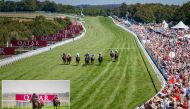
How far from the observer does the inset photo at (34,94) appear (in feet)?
62.0

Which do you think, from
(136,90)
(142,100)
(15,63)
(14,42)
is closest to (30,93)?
(142,100)

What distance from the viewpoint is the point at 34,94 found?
1906 centimetres

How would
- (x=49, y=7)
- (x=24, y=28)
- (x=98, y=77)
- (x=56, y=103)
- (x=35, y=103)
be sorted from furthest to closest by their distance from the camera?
(x=49, y=7) → (x=24, y=28) → (x=98, y=77) → (x=56, y=103) → (x=35, y=103)

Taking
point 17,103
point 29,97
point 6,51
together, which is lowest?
point 6,51

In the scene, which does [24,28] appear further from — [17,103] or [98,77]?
[17,103]

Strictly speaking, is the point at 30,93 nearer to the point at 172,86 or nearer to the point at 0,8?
the point at 172,86

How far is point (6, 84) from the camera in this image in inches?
755

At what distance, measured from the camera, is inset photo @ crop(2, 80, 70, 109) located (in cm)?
1891

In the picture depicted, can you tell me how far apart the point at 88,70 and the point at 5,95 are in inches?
856

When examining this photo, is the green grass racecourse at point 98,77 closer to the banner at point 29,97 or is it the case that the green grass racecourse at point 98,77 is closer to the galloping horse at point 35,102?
the banner at point 29,97

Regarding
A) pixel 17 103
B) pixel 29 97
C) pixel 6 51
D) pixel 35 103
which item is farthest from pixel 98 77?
pixel 35 103

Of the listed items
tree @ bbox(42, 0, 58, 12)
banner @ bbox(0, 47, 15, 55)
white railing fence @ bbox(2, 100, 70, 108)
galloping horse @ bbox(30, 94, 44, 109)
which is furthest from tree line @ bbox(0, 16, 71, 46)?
tree @ bbox(42, 0, 58, 12)

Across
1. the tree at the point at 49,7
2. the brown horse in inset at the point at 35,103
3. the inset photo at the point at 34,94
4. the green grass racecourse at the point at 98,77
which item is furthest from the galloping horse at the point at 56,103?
the tree at the point at 49,7

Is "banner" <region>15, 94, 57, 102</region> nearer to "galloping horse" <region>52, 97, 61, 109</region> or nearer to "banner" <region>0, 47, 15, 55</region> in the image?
"galloping horse" <region>52, 97, 61, 109</region>
